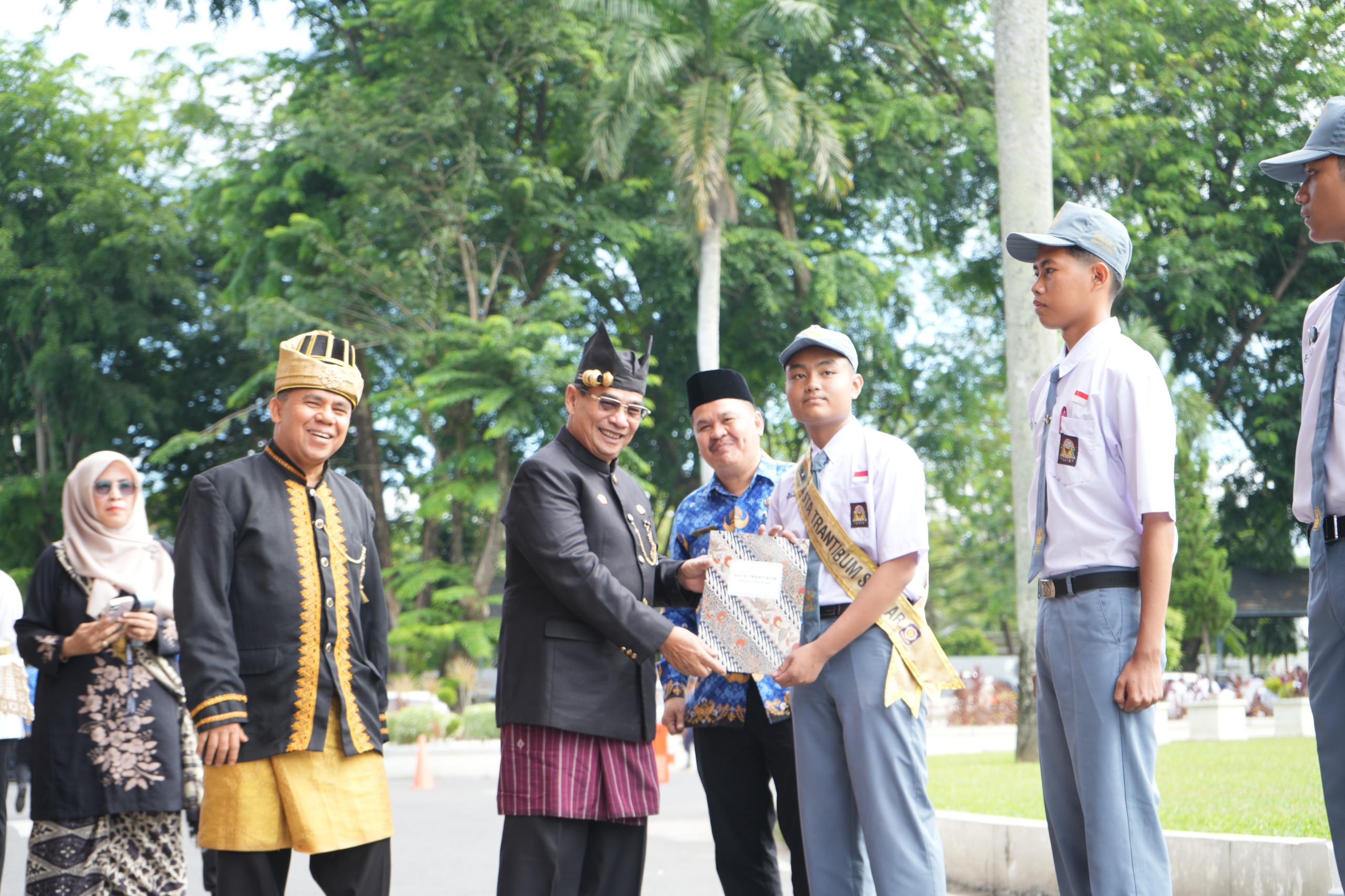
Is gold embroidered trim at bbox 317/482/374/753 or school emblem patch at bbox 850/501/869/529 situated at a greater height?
school emblem patch at bbox 850/501/869/529

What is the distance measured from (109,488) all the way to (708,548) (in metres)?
2.77

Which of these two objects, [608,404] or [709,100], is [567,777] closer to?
[608,404]

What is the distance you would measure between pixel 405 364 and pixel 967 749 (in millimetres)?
13144

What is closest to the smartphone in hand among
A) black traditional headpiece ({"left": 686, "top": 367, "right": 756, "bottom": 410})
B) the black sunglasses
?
the black sunglasses

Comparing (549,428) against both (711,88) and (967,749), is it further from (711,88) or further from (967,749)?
(967,749)

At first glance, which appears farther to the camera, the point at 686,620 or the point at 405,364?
the point at 405,364

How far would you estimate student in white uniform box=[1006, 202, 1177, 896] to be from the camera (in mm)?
3535

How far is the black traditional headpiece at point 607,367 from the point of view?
4.48 meters

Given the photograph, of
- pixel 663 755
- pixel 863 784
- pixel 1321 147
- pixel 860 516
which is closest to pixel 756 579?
pixel 860 516

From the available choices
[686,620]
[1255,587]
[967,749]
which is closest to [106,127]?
[967,749]

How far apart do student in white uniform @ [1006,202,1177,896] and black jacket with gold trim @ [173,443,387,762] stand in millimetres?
2224

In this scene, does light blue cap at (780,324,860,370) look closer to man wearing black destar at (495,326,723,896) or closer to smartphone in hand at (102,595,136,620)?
man wearing black destar at (495,326,723,896)

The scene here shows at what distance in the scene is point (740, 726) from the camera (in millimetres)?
5051

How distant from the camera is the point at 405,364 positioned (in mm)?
25344
